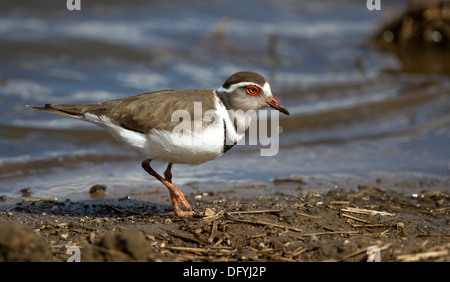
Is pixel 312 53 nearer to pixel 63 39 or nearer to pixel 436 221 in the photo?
pixel 63 39

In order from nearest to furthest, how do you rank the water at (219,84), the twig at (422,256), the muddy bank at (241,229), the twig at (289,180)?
1. the muddy bank at (241,229)
2. the twig at (422,256)
3. the twig at (289,180)
4. the water at (219,84)

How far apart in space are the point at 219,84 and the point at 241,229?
7906 mm

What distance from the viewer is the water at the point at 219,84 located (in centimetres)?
917

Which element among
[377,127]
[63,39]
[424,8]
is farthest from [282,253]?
[424,8]

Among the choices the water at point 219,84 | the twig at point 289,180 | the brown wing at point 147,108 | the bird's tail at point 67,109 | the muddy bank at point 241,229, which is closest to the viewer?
the muddy bank at point 241,229

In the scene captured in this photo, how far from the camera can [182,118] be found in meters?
6.26

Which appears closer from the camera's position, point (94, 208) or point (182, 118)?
point (182, 118)

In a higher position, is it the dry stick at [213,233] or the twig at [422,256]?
the dry stick at [213,233]

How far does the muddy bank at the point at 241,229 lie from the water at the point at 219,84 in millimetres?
1069

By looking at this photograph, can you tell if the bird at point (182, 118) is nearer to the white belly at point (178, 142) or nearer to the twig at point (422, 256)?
the white belly at point (178, 142)

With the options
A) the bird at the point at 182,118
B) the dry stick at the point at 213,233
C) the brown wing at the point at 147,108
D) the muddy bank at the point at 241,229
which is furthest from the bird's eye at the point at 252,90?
the dry stick at the point at 213,233

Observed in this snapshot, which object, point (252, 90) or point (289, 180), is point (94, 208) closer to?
point (252, 90)

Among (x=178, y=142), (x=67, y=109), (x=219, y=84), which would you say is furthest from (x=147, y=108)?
(x=219, y=84)

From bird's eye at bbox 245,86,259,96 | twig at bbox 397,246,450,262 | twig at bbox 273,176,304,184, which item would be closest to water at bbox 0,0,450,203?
twig at bbox 273,176,304,184
